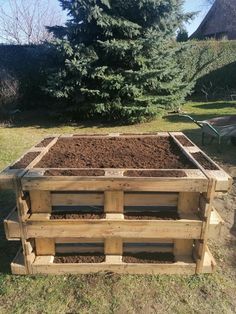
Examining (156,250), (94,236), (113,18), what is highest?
(113,18)

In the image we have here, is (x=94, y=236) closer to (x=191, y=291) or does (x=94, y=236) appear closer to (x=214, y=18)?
(x=191, y=291)

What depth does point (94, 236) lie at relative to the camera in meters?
2.43

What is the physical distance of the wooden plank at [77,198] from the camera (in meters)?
2.47

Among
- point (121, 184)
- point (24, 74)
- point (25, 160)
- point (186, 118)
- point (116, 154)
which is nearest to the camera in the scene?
point (121, 184)

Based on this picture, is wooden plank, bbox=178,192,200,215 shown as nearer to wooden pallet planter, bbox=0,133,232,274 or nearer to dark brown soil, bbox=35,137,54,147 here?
wooden pallet planter, bbox=0,133,232,274

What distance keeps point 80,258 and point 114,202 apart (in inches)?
25.0

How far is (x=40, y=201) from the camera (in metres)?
2.44

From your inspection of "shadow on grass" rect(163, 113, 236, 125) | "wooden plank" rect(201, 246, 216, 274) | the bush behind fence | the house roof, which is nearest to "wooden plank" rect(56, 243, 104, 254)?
"wooden plank" rect(201, 246, 216, 274)

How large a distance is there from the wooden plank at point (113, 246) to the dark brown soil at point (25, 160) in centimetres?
92

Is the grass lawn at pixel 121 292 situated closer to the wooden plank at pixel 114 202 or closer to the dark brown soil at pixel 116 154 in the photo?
the wooden plank at pixel 114 202

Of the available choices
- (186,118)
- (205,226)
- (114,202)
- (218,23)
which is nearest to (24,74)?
(186,118)

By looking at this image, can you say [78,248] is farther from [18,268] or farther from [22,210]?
[22,210]

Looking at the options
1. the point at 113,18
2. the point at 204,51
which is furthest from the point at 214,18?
the point at 113,18

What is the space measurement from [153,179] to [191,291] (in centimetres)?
97
